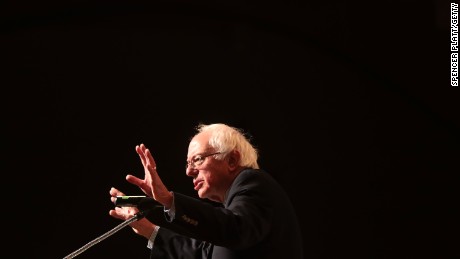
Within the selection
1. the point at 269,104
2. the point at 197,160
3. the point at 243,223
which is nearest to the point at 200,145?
the point at 197,160

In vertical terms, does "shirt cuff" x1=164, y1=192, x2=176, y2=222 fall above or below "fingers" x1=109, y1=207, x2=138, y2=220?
above

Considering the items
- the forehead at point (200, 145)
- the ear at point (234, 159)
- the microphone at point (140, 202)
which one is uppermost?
the forehead at point (200, 145)

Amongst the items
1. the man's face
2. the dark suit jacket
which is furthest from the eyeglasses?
the dark suit jacket

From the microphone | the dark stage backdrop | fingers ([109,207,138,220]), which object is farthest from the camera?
the dark stage backdrop

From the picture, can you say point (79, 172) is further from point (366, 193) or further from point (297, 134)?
point (366, 193)

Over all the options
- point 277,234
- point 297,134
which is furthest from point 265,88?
point 277,234

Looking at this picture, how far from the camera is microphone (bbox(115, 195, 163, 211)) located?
1.51 meters

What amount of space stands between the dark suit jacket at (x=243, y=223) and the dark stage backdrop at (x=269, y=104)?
99 centimetres

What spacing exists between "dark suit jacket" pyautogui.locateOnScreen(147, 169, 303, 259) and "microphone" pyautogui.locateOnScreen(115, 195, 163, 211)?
0.07 feet

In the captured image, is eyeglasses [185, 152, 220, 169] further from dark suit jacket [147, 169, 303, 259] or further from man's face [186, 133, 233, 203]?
dark suit jacket [147, 169, 303, 259]

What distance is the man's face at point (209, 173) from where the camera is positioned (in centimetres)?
199

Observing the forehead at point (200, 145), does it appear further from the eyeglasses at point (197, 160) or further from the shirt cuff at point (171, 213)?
the shirt cuff at point (171, 213)

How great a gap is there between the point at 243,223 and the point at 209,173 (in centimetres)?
43

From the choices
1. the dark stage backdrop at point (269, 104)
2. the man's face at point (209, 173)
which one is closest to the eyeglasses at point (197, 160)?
the man's face at point (209, 173)
